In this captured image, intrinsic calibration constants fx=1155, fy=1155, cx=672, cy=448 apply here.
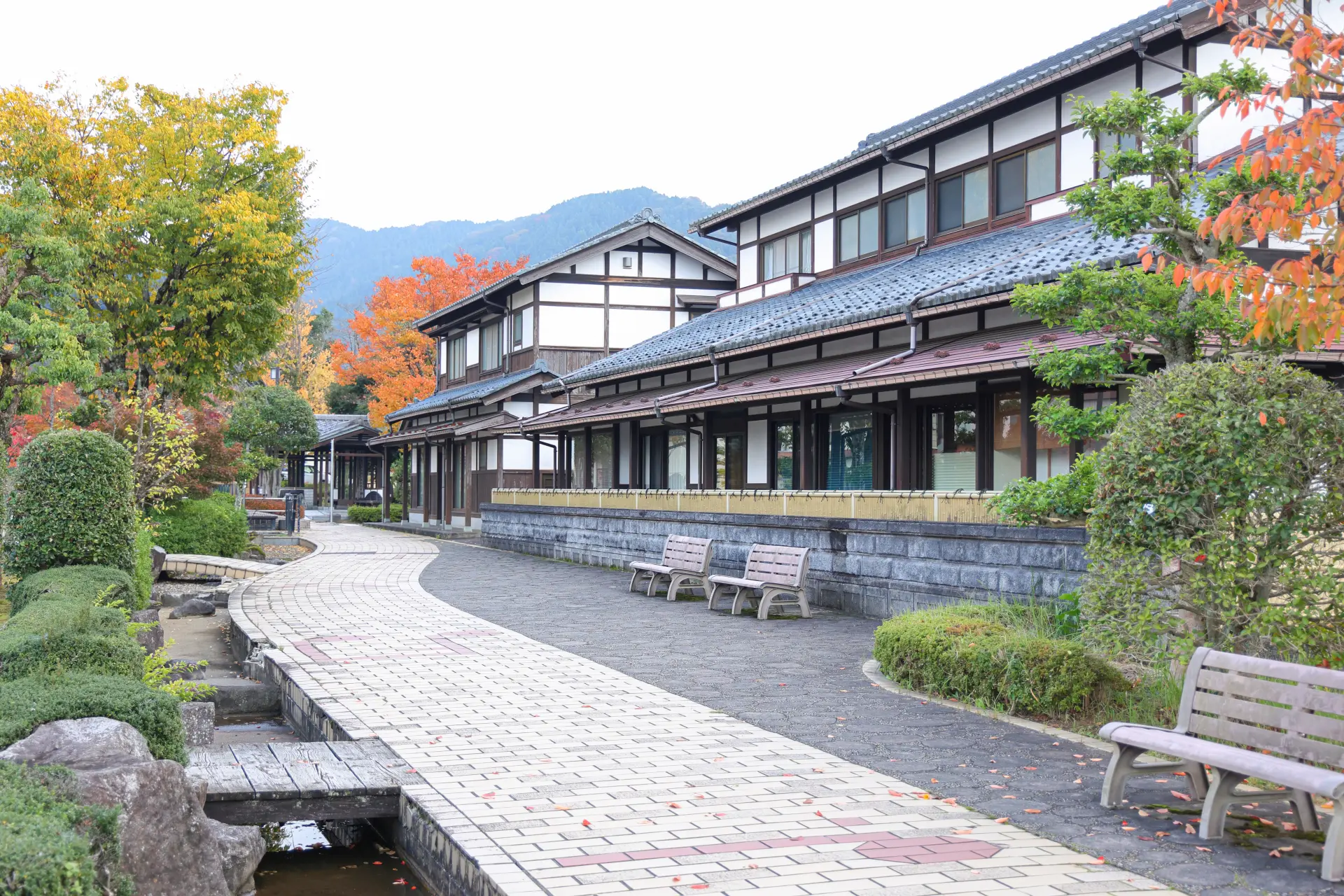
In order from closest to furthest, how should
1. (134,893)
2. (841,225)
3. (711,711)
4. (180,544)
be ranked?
(134,893), (711,711), (180,544), (841,225)

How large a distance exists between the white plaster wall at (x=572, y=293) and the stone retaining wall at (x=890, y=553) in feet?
47.7

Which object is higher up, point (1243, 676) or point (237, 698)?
point (1243, 676)

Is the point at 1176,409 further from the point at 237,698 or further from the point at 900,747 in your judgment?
the point at 237,698

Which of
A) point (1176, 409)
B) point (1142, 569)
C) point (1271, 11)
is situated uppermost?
point (1271, 11)

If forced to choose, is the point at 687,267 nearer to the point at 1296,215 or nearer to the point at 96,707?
the point at 1296,215

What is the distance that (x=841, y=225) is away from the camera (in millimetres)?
24891

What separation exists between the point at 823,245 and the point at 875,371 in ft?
31.2

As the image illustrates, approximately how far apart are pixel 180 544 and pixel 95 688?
18.6 m

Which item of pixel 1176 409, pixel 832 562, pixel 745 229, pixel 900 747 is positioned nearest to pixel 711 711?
pixel 900 747

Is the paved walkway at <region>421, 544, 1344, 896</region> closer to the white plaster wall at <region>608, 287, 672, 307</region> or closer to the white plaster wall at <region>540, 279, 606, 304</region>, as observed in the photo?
the white plaster wall at <region>540, 279, 606, 304</region>

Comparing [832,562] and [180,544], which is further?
[180,544]

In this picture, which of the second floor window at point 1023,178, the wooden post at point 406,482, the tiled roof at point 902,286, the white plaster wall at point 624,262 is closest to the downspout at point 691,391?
the tiled roof at point 902,286

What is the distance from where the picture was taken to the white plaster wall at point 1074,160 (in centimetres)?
1805

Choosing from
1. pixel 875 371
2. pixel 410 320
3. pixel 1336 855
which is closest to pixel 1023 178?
pixel 875 371
